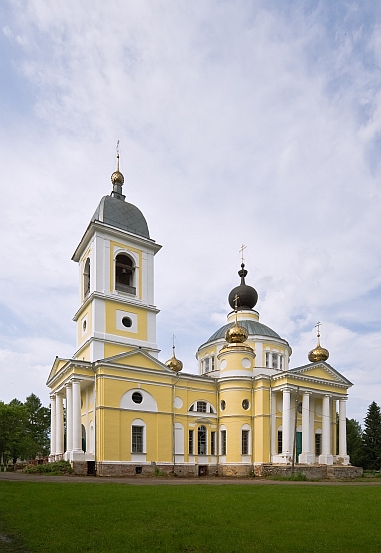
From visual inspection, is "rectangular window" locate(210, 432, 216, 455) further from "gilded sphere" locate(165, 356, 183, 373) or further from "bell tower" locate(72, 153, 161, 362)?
"gilded sphere" locate(165, 356, 183, 373)

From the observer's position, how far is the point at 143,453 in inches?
1158

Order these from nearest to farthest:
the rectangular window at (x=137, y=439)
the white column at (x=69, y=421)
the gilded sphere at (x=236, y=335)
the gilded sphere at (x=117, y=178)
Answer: the white column at (x=69, y=421)
the rectangular window at (x=137, y=439)
the gilded sphere at (x=236, y=335)
the gilded sphere at (x=117, y=178)

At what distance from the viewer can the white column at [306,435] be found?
3256 cm

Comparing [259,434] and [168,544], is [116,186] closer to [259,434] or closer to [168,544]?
[259,434]

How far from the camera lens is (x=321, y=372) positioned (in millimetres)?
36000

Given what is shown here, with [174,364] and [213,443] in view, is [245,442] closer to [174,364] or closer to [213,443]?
[213,443]

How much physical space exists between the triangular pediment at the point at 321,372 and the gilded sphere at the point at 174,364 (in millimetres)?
11180

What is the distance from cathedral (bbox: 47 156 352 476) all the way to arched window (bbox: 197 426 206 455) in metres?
0.10

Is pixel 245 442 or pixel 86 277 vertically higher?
pixel 86 277

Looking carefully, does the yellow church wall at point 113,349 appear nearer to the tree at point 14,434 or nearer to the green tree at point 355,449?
the tree at point 14,434

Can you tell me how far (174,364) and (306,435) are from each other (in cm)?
1261

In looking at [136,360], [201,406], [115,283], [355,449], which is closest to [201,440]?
[201,406]

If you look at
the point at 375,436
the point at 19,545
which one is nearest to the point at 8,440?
the point at 375,436

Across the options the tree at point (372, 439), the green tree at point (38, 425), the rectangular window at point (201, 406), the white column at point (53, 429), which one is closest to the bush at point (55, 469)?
the white column at point (53, 429)
